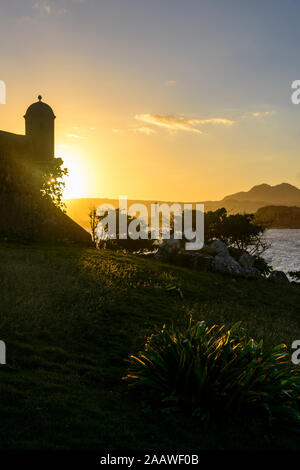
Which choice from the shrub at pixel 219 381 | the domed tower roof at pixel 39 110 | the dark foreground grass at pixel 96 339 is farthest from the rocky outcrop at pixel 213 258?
the shrub at pixel 219 381

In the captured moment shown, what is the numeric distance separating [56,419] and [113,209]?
43630 millimetres

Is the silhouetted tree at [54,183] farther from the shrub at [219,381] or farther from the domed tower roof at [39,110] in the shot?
the shrub at [219,381]

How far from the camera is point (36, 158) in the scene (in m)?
34.3

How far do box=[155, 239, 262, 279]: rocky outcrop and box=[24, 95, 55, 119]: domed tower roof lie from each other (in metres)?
17.3

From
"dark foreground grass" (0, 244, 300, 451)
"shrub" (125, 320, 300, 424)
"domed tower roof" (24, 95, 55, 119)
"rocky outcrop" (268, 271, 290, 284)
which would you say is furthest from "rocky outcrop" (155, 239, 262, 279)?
"shrub" (125, 320, 300, 424)

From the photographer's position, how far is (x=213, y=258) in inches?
1105

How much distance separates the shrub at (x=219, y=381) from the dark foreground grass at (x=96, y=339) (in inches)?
12.9

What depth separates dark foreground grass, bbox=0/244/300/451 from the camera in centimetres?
534

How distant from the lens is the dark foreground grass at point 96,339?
210 inches

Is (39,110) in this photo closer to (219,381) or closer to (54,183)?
(54,183)

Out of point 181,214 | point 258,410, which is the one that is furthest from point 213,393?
point 181,214

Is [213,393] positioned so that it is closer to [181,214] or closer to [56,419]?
[56,419]

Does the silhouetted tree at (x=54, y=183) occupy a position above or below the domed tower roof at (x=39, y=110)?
below

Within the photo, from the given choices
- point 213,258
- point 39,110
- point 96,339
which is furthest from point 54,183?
point 96,339
